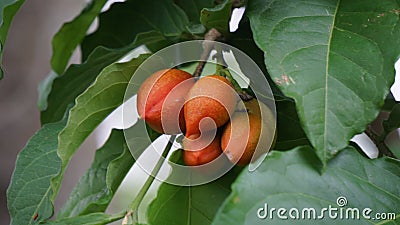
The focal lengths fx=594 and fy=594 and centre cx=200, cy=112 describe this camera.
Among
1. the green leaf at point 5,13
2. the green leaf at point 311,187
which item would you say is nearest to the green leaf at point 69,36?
the green leaf at point 5,13

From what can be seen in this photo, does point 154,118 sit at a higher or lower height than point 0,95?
higher

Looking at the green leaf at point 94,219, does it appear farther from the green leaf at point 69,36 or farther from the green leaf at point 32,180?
the green leaf at point 69,36

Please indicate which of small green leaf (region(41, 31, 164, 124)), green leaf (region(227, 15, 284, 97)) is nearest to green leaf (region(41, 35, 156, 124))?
small green leaf (region(41, 31, 164, 124))

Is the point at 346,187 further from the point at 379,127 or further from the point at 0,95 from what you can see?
the point at 0,95

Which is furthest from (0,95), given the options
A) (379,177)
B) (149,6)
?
(379,177)

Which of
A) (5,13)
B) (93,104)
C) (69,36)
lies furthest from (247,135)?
(69,36)

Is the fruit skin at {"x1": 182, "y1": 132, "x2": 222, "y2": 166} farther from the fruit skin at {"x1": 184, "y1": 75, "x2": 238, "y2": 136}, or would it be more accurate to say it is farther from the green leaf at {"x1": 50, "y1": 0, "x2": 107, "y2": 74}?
the green leaf at {"x1": 50, "y1": 0, "x2": 107, "y2": 74}
